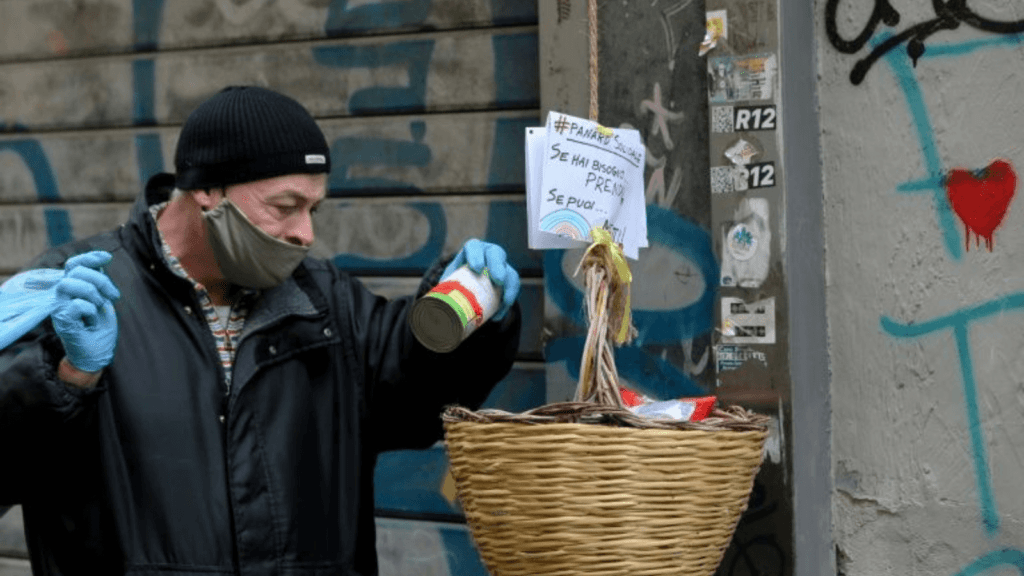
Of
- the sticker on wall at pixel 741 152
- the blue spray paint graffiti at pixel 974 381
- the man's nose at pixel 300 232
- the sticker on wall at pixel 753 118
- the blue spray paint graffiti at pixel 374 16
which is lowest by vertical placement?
the blue spray paint graffiti at pixel 974 381

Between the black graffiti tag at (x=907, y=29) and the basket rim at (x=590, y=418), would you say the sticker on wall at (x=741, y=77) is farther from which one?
the basket rim at (x=590, y=418)

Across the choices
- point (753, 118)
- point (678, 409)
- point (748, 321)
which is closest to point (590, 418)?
A: point (678, 409)

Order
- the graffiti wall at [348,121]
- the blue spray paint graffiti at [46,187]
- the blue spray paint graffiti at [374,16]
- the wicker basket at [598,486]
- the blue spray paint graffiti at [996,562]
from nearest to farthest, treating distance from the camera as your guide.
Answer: the wicker basket at [598,486]
the blue spray paint graffiti at [996,562]
the graffiti wall at [348,121]
the blue spray paint graffiti at [374,16]
the blue spray paint graffiti at [46,187]

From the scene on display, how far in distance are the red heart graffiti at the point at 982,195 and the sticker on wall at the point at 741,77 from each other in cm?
53

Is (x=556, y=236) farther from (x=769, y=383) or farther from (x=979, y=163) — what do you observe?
(x=979, y=163)

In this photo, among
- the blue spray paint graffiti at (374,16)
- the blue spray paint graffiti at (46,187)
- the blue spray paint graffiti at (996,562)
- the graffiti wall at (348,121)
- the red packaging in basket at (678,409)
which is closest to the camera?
the red packaging in basket at (678,409)

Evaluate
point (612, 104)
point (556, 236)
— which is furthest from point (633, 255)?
point (612, 104)

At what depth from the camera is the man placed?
2682 millimetres

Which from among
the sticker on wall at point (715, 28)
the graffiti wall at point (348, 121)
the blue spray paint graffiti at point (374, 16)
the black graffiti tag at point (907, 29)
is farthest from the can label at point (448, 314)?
the blue spray paint graffiti at point (374, 16)

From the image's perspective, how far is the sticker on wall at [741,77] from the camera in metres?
3.66

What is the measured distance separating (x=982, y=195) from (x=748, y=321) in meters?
0.66

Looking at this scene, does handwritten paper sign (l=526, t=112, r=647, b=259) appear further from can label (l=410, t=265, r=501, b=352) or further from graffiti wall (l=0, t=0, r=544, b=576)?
graffiti wall (l=0, t=0, r=544, b=576)

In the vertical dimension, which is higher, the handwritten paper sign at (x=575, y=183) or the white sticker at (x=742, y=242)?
the handwritten paper sign at (x=575, y=183)

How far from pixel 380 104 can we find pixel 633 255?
2.46 m
